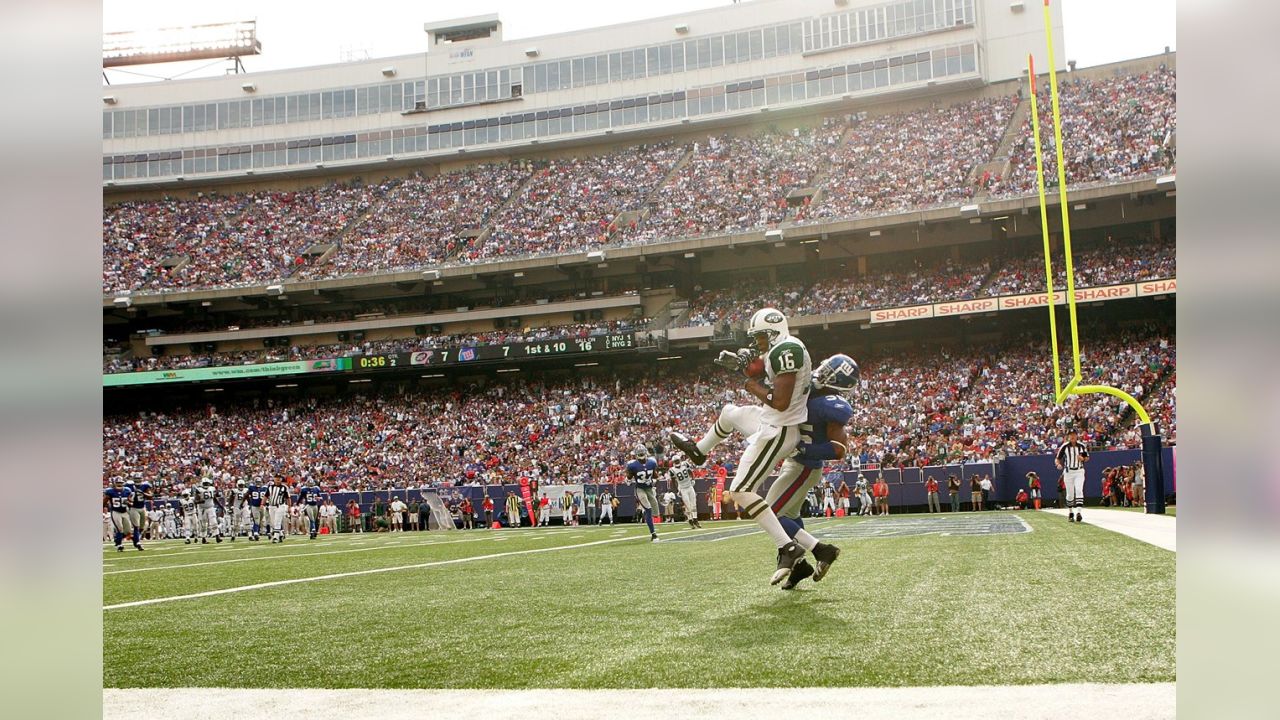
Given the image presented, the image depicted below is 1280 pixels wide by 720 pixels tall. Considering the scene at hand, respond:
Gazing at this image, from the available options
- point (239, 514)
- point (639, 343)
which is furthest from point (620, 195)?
point (239, 514)

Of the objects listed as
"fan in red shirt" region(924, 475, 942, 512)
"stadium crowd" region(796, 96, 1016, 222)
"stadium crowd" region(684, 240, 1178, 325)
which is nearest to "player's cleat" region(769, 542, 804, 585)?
"fan in red shirt" region(924, 475, 942, 512)

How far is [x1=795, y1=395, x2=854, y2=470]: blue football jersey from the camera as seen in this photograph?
23.0 feet

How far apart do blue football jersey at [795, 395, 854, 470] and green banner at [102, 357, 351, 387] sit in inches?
1394

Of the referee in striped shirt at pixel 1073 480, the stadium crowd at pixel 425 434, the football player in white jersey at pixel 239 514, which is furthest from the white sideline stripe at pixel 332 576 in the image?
the stadium crowd at pixel 425 434

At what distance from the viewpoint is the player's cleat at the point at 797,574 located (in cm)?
677

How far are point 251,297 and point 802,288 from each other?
2357 cm

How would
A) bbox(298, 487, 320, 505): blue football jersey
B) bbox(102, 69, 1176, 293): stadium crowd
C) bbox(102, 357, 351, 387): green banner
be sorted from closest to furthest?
bbox(298, 487, 320, 505): blue football jersey < bbox(102, 69, 1176, 293): stadium crowd < bbox(102, 357, 351, 387): green banner

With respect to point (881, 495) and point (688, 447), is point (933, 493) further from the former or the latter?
point (688, 447)

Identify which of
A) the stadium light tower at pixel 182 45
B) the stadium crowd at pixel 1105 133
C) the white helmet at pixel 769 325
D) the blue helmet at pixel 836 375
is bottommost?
the blue helmet at pixel 836 375

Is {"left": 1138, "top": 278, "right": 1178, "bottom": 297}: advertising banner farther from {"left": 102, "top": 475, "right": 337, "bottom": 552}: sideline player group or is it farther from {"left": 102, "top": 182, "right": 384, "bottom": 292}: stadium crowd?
{"left": 102, "top": 182, "right": 384, "bottom": 292}: stadium crowd

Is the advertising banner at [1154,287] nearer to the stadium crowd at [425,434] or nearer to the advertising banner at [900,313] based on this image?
the advertising banner at [900,313]

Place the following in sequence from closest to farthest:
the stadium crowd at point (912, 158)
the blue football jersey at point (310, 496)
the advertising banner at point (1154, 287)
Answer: the blue football jersey at point (310, 496) → the advertising banner at point (1154, 287) → the stadium crowd at point (912, 158)

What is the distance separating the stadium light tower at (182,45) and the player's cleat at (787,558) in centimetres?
5303

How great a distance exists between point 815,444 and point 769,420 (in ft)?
1.27
